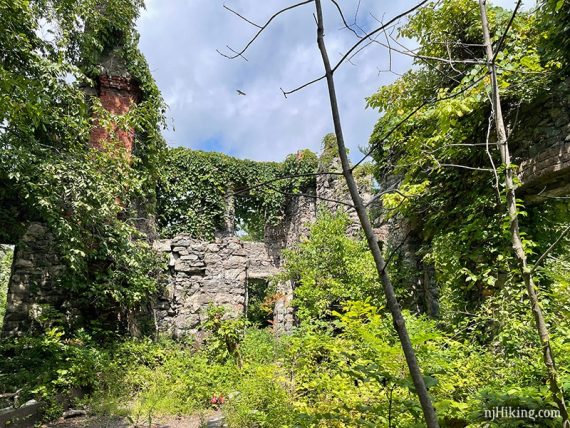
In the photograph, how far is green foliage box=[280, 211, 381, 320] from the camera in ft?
21.5

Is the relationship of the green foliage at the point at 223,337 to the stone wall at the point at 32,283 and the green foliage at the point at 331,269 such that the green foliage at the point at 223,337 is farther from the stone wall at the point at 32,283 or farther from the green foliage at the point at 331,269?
the stone wall at the point at 32,283

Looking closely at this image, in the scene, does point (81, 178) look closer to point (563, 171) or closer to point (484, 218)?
point (484, 218)

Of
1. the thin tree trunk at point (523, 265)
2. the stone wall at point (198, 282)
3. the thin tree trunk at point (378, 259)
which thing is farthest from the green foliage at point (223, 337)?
the thin tree trunk at point (378, 259)

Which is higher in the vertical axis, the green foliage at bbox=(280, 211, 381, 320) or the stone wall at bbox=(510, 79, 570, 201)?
the stone wall at bbox=(510, 79, 570, 201)

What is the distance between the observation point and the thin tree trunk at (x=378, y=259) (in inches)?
37.4

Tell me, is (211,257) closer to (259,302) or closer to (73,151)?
(73,151)

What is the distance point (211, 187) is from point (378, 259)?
10046 mm

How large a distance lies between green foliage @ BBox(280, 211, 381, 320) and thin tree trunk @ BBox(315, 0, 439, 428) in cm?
499

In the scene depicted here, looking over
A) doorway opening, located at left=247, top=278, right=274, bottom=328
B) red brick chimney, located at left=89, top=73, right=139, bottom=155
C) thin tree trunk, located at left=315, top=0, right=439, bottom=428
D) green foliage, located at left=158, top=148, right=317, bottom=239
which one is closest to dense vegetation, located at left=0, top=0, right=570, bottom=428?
red brick chimney, located at left=89, top=73, right=139, bottom=155

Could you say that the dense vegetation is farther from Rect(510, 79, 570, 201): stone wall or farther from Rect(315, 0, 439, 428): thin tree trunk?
Rect(315, 0, 439, 428): thin tree trunk

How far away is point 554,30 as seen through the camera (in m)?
3.40

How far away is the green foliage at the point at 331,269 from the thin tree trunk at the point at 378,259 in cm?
499

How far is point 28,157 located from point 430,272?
616 cm

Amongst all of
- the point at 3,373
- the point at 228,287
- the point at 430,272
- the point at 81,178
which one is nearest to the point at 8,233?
the point at 81,178
